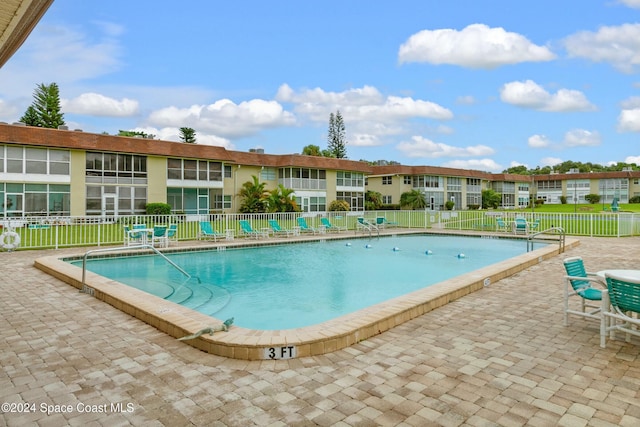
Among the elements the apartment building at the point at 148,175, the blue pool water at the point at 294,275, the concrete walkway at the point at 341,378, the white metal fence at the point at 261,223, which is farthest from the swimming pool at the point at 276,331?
the apartment building at the point at 148,175

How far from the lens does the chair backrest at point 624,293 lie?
399cm

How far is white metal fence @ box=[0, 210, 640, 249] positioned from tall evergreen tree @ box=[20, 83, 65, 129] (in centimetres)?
3303

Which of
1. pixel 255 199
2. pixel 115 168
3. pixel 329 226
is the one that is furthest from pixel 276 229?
pixel 115 168

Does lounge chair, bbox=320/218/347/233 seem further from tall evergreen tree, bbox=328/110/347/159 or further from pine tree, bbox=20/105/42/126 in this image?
pine tree, bbox=20/105/42/126

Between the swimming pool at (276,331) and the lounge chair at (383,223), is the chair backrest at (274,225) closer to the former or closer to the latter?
the lounge chair at (383,223)

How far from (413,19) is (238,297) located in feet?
41.8

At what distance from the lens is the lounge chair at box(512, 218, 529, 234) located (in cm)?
1884

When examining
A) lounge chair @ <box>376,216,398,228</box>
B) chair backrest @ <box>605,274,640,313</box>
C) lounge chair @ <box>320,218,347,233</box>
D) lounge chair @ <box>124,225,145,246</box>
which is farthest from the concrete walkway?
lounge chair @ <box>376,216,398,228</box>

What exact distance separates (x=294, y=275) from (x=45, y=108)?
49.7 metres

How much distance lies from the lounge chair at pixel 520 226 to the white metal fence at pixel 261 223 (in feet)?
2.41

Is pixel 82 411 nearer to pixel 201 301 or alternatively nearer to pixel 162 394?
pixel 162 394

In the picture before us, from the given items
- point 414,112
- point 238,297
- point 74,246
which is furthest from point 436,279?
point 414,112

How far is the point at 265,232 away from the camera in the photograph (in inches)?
705

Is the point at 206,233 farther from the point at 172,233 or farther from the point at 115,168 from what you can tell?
the point at 115,168
